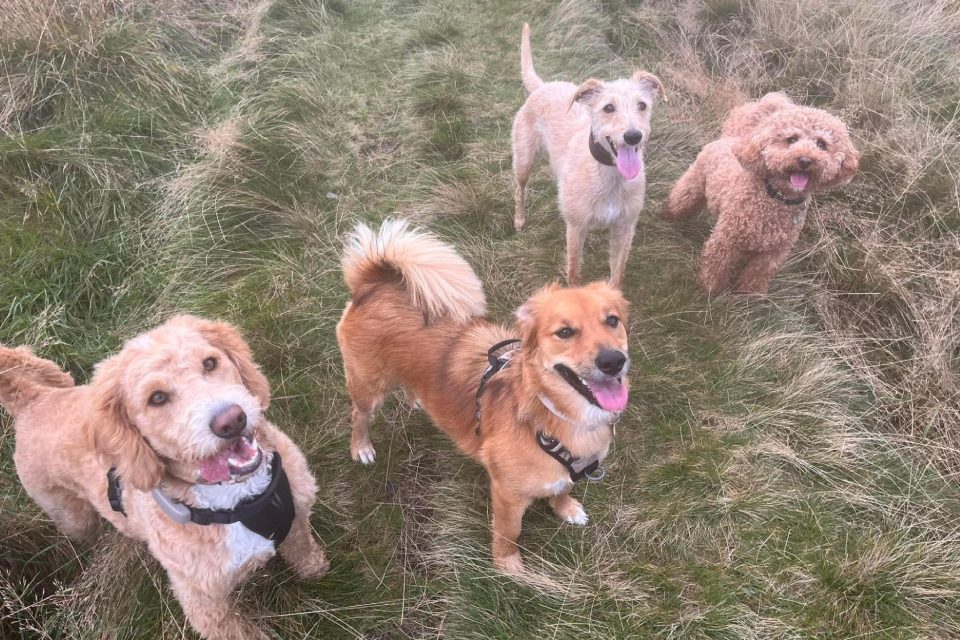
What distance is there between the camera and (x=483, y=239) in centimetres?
480

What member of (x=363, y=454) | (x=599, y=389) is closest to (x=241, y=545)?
(x=363, y=454)

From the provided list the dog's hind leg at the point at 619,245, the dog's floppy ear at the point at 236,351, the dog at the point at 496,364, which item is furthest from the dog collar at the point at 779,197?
the dog's floppy ear at the point at 236,351

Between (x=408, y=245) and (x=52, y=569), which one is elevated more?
(x=408, y=245)

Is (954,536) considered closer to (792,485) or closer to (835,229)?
(792,485)

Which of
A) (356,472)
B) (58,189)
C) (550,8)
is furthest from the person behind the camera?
(550,8)

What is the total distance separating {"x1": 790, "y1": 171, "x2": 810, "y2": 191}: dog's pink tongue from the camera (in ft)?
11.3

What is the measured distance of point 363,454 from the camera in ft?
10.9

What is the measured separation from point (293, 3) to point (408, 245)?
6.67 metres

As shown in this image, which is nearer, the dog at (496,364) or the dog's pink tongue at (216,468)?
the dog's pink tongue at (216,468)

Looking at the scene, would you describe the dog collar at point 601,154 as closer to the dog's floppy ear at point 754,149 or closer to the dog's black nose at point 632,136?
the dog's black nose at point 632,136

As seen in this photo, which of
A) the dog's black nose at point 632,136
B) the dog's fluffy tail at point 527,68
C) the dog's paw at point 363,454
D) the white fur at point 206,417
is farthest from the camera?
the dog's fluffy tail at point 527,68

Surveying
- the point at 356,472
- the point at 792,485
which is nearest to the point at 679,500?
the point at 792,485

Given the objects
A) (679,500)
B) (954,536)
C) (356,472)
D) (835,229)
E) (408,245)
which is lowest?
(356,472)

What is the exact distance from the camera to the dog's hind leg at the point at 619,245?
4.04m
